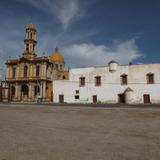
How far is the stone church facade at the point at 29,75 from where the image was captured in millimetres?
55938

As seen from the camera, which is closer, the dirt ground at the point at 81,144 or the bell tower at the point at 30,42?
the dirt ground at the point at 81,144

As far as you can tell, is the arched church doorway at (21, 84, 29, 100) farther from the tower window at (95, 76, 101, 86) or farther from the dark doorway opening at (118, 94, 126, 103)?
the dark doorway opening at (118, 94, 126, 103)

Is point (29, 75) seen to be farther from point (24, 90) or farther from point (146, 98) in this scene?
point (146, 98)

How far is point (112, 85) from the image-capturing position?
37938mm

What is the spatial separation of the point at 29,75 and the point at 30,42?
9722 mm

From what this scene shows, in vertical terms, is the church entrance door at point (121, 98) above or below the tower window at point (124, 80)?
below

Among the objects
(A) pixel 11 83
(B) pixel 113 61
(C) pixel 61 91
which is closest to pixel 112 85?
(B) pixel 113 61

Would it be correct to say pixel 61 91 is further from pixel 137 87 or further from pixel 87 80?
pixel 137 87

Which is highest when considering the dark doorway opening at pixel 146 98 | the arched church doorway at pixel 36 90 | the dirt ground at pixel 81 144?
the arched church doorway at pixel 36 90

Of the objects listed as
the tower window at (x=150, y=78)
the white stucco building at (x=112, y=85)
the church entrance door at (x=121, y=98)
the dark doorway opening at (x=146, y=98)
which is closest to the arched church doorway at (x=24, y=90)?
the white stucco building at (x=112, y=85)

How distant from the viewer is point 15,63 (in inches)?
2365

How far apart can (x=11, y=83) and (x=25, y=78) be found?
174 inches

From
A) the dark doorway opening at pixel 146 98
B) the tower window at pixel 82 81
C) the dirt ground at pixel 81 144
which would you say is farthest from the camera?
the tower window at pixel 82 81

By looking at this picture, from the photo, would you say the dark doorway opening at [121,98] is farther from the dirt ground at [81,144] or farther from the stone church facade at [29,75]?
the dirt ground at [81,144]
